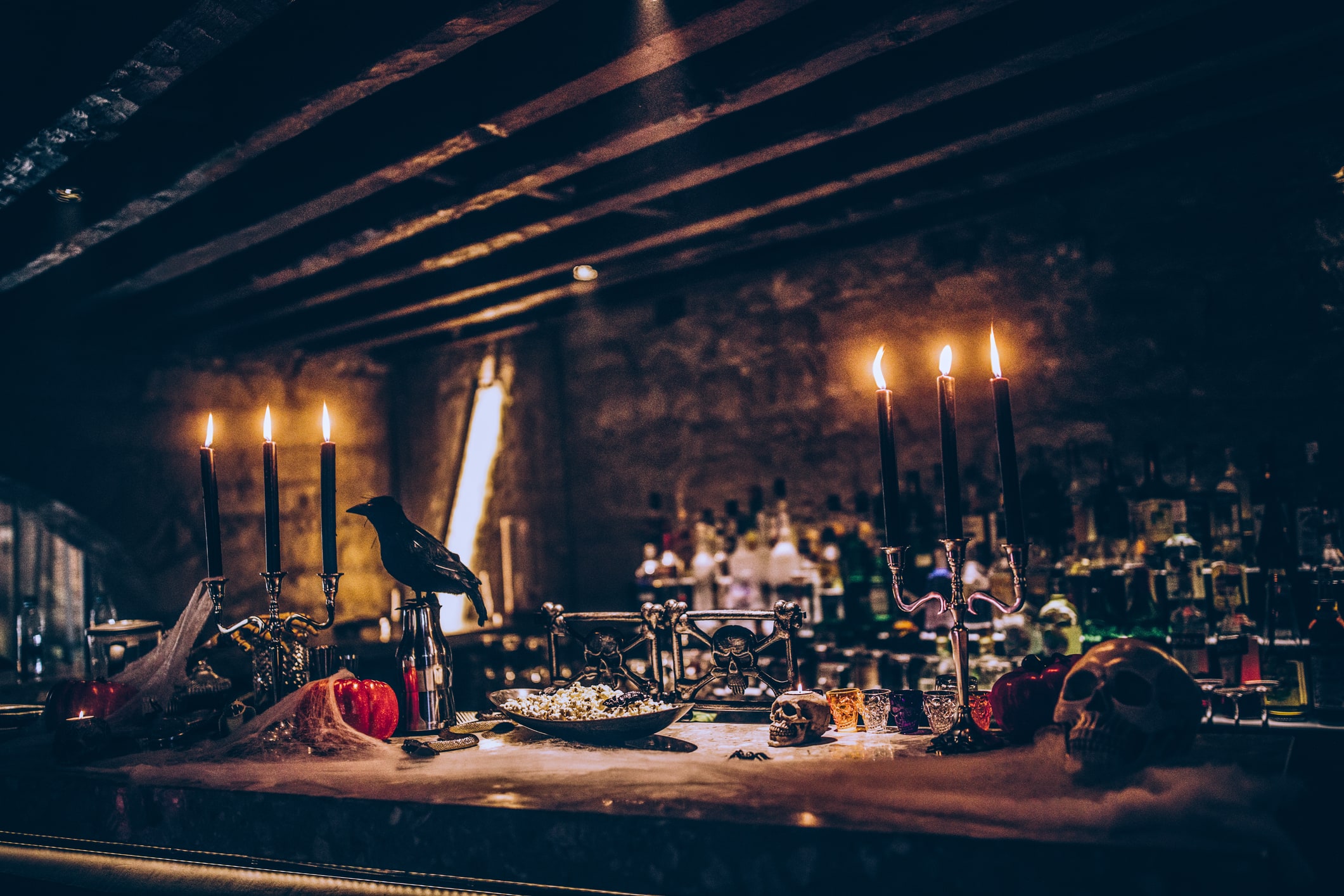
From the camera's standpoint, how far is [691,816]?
3.69 ft

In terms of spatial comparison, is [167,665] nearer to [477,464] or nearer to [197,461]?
[197,461]

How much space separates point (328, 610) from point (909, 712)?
1196 mm

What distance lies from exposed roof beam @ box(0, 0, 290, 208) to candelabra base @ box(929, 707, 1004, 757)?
1.78 metres

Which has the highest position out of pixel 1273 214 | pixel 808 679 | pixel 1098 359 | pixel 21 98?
pixel 21 98

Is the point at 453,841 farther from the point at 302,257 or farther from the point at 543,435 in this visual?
the point at 543,435

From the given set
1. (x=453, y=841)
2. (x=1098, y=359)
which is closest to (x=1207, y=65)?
(x=1098, y=359)

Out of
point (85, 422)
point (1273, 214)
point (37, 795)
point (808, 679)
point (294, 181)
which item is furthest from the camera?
point (85, 422)

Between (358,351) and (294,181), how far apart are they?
2.57 meters

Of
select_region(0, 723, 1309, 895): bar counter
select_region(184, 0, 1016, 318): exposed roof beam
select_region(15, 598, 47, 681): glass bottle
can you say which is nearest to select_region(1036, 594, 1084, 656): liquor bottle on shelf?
select_region(0, 723, 1309, 895): bar counter

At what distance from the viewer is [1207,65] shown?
210cm

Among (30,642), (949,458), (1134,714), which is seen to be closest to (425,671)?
(949,458)

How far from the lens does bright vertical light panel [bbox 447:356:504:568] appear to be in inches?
198

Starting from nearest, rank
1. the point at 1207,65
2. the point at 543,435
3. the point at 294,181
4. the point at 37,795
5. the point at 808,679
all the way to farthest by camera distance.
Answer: the point at 37,795, the point at 1207,65, the point at 294,181, the point at 808,679, the point at 543,435

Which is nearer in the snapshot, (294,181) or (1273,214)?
(294,181)
